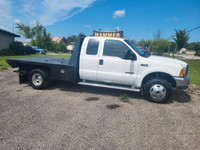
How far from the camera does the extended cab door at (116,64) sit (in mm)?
4418

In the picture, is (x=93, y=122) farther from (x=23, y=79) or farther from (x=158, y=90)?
(x=23, y=79)

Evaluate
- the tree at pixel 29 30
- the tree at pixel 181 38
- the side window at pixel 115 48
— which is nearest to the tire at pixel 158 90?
the side window at pixel 115 48

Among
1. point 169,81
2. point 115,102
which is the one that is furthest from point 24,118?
point 169,81

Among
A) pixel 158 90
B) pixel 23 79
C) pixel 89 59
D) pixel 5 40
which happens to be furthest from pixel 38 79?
pixel 5 40

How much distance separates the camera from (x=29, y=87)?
549 cm

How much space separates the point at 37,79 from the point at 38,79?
5 cm

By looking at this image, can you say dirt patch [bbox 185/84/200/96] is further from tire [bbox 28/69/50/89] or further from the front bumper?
tire [bbox 28/69/50/89]

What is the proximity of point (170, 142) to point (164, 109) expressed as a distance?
62.6 inches

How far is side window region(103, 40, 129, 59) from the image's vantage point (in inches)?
177

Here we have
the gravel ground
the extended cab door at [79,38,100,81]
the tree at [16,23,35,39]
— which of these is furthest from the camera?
the tree at [16,23,35,39]

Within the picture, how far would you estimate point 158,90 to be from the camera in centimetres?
429

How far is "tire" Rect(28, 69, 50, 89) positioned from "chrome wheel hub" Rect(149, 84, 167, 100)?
3.83 meters

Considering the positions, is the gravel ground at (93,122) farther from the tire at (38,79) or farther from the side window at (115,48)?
the side window at (115,48)

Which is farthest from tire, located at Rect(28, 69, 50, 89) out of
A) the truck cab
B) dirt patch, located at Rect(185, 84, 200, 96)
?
dirt patch, located at Rect(185, 84, 200, 96)
